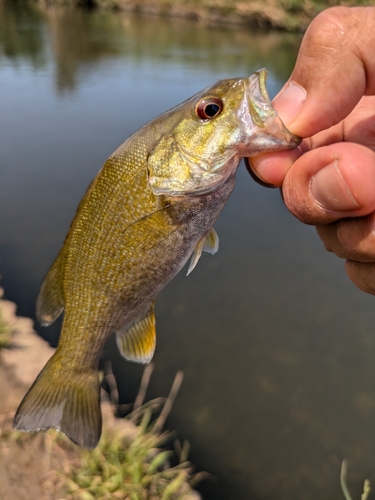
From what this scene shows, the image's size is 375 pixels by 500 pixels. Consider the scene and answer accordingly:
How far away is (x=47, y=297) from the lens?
211 centimetres

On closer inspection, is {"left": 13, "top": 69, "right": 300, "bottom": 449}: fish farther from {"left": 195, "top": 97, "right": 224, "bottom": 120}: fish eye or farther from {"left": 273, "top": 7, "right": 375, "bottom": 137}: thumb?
{"left": 273, "top": 7, "right": 375, "bottom": 137}: thumb

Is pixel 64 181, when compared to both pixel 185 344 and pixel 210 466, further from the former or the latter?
pixel 210 466

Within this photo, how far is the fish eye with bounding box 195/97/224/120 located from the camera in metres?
1.72

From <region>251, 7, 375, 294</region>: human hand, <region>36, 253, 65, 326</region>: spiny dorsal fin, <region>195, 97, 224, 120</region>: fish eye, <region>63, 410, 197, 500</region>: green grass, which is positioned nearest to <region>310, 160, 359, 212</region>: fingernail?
<region>251, 7, 375, 294</region>: human hand

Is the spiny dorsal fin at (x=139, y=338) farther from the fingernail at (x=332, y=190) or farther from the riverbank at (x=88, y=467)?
the riverbank at (x=88, y=467)

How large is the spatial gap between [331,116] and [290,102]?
0.59 ft

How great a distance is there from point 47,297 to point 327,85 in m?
1.63

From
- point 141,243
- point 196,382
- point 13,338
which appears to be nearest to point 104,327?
point 141,243

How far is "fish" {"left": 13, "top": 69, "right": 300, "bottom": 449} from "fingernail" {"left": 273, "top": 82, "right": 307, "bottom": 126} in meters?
0.09

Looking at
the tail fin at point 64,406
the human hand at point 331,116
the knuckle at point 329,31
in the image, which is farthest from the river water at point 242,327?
the knuckle at point 329,31

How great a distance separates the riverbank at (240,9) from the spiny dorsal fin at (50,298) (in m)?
28.5

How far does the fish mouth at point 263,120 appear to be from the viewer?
1609 millimetres

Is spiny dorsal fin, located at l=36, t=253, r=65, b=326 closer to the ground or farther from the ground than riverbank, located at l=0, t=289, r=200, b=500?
farther from the ground

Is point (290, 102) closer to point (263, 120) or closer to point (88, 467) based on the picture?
point (263, 120)
